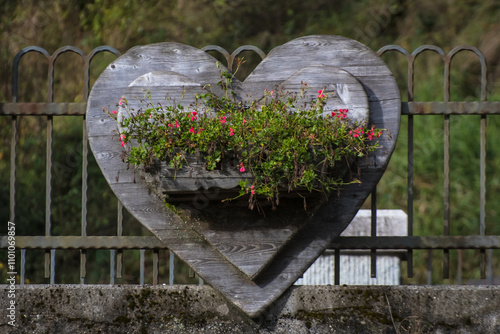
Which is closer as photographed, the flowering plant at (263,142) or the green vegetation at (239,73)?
the flowering plant at (263,142)

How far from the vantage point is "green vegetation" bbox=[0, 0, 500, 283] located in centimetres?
631

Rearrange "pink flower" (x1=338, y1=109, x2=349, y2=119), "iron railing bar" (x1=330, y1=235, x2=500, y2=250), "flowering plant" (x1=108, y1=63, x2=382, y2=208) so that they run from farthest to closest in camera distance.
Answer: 1. "iron railing bar" (x1=330, y1=235, x2=500, y2=250)
2. "pink flower" (x1=338, y1=109, x2=349, y2=119)
3. "flowering plant" (x1=108, y1=63, x2=382, y2=208)

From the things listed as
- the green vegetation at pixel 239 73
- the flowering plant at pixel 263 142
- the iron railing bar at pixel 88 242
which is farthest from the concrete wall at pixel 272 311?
the green vegetation at pixel 239 73

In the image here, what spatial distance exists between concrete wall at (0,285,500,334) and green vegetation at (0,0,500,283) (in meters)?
3.58

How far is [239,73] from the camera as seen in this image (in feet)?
24.2

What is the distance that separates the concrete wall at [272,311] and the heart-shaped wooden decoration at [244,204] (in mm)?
100

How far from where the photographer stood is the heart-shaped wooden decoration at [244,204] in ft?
8.50

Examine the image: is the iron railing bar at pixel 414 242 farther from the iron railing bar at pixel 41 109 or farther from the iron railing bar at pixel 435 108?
the iron railing bar at pixel 41 109

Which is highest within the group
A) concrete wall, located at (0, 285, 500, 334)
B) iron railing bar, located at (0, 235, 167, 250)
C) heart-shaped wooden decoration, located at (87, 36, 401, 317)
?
heart-shaped wooden decoration, located at (87, 36, 401, 317)

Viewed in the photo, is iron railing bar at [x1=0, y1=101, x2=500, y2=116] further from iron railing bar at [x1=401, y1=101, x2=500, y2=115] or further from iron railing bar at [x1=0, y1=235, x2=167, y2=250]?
iron railing bar at [x1=0, y1=235, x2=167, y2=250]

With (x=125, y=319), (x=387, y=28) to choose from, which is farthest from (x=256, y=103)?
(x=387, y=28)

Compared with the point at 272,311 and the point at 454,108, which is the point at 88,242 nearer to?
the point at 272,311

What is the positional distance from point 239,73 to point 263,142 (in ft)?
17.1

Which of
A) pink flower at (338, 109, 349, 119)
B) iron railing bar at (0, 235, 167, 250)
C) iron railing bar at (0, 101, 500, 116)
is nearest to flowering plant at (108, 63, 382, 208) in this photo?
pink flower at (338, 109, 349, 119)
